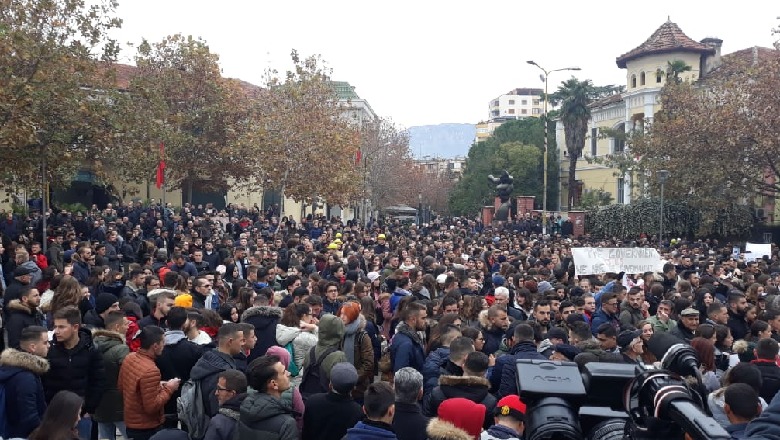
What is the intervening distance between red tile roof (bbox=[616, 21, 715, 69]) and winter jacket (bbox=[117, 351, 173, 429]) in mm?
43084

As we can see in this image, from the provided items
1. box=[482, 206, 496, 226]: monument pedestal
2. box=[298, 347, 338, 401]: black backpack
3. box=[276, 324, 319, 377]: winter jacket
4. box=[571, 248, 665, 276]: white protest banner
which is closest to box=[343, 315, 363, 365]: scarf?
box=[276, 324, 319, 377]: winter jacket

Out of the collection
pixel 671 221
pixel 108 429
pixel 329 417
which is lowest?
pixel 108 429

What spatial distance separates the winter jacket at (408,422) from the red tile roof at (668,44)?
43.0m

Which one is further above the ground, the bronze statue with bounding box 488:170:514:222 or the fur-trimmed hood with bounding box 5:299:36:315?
the bronze statue with bounding box 488:170:514:222

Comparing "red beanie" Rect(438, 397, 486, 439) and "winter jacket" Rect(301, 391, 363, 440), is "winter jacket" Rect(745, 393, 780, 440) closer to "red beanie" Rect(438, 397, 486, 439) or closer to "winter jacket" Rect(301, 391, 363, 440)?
"red beanie" Rect(438, 397, 486, 439)

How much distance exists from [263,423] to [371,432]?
730 mm

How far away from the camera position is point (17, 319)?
→ 793cm

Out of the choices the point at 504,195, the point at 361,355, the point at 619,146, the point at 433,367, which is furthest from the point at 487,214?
the point at 433,367

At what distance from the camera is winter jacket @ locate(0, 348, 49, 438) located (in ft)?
18.3

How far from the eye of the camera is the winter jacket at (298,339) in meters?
7.21

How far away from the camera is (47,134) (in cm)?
1830

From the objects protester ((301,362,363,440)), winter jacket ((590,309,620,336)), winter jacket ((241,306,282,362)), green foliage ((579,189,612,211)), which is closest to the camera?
protester ((301,362,363,440))

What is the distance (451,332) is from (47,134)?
562 inches

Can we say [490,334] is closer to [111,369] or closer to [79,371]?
[111,369]
